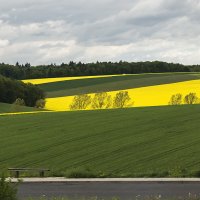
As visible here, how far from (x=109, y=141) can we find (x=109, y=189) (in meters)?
14.0

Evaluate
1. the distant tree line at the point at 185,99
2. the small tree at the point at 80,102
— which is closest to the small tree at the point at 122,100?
the small tree at the point at 80,102

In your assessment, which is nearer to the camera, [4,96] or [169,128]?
A: [169,128]

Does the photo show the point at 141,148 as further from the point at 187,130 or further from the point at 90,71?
the point at 90,71

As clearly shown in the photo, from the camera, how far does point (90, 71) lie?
145m

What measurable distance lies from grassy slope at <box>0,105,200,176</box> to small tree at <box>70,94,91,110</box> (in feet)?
93.3

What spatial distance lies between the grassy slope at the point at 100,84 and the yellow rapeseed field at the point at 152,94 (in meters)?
3.46

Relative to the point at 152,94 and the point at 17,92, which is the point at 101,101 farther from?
the point at 17,92

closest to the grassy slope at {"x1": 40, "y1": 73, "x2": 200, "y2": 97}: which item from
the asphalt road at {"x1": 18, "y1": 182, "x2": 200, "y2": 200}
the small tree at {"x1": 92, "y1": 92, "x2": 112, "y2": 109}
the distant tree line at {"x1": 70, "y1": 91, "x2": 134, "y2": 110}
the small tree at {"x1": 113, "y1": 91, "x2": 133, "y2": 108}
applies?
the distant tree line at {"x1": 70, "y1": 91, "x2": 134, "y2": 110}

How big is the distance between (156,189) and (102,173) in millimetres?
5997

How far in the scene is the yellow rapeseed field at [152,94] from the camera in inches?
2993

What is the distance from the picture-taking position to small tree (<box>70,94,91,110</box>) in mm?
77088

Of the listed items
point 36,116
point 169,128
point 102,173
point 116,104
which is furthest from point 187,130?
point 116,104

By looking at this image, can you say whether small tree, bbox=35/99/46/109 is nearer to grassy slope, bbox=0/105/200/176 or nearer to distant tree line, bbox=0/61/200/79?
grassy slope, bbox=0/105/200/176

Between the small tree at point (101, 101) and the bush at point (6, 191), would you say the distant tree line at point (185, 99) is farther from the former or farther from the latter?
the bush at point (6, 191)
